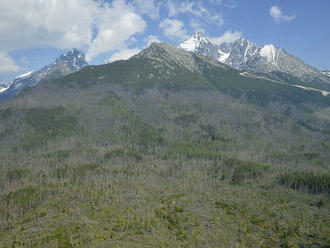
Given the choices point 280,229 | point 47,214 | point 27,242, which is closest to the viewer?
point 27,242

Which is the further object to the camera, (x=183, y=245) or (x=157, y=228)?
(x=157, y=228)

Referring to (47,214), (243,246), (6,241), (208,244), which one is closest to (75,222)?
(47,214)

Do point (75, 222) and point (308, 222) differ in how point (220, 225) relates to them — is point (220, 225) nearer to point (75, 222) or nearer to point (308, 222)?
point (308, 222)

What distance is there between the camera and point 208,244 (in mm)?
148750

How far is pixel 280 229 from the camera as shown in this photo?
549 ft

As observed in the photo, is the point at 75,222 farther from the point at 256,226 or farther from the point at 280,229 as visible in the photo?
A: the point at 280,229

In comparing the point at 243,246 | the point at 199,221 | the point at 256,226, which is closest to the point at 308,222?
the point at 256,226

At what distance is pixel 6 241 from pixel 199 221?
114 m

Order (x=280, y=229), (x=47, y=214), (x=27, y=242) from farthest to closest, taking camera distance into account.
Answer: (x=47, y=214)
(x=280, y=229)
(x=27, y=242)

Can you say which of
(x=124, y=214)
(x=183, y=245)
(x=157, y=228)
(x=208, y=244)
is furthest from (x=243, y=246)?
(x=124, y=214)

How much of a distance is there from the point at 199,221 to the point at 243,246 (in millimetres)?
35793

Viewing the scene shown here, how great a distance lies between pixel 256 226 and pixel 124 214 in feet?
283

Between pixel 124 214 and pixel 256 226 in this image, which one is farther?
pixel 124 214

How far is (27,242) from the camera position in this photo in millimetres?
146750
